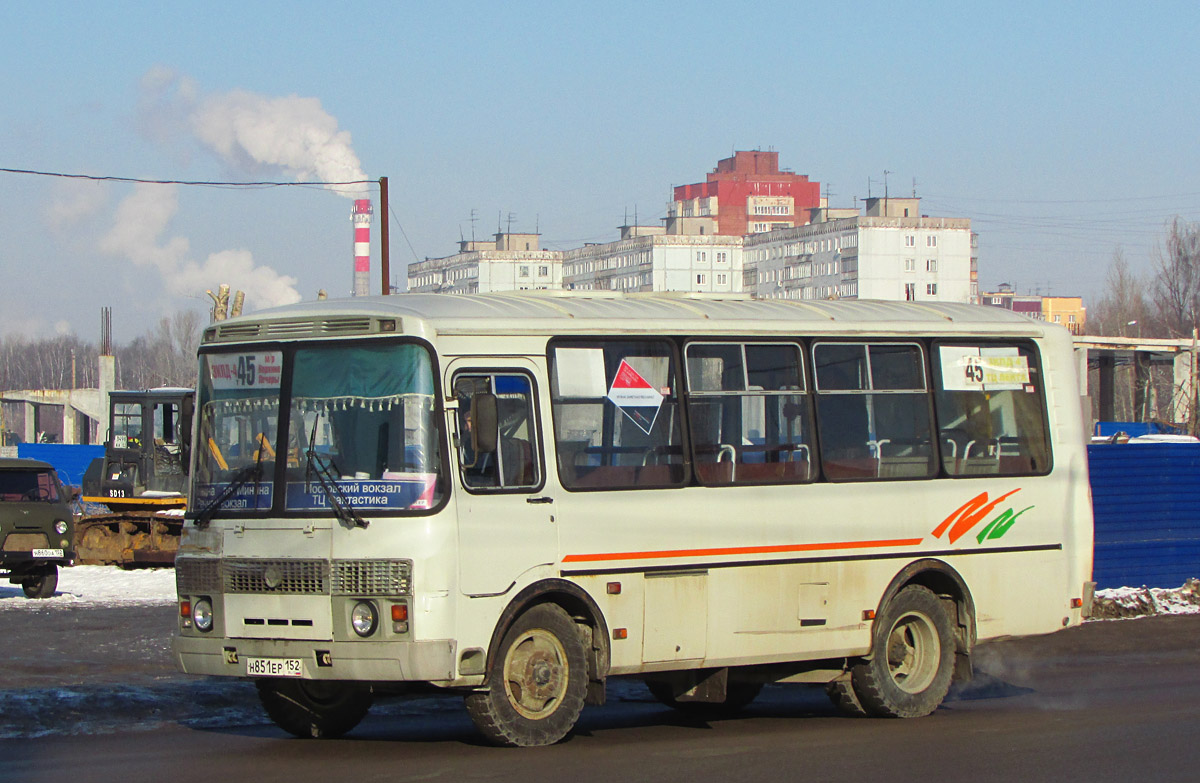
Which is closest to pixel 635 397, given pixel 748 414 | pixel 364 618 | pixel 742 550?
pixel 748 414

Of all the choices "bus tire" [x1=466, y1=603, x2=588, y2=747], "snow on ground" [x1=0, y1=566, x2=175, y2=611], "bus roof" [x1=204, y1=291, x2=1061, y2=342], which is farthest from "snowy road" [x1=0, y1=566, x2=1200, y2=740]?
"bus roof" [x1=204, y1=291, x2=1061, y2=342]

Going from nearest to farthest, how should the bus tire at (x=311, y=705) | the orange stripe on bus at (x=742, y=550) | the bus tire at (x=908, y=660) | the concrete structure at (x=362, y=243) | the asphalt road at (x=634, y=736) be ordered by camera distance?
1. the asphalt road at (x=634, y=736)
2. the orange stripe on bus at (x=742, y=550)
3. the bus tire at (x=311, y=705)
4. the bus tire at (x=908, y=660)
5. the concrete structure at (x=362, y=243)

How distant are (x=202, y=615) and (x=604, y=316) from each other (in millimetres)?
3267

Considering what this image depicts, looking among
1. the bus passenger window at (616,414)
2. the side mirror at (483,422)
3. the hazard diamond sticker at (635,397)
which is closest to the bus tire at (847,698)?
the bus passenger window at (616,414)

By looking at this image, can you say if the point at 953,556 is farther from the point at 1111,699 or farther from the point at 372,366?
the point at 372,366

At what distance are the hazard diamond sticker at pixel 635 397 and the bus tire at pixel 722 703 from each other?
8.27ft

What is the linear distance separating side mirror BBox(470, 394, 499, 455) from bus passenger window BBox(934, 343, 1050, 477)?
13.9 feet

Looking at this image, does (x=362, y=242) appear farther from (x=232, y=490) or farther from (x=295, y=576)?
(x=295, y=576)

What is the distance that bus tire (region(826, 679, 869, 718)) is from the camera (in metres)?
11.5

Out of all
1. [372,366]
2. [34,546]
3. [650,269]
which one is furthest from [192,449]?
[650,269]

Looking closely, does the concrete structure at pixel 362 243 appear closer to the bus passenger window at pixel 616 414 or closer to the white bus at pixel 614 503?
the white bus at pixel 614 503

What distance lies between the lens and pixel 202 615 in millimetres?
9688

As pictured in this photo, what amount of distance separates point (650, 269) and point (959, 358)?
154089mm

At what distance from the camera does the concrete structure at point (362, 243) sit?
321ft
